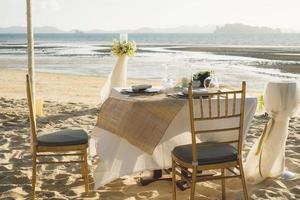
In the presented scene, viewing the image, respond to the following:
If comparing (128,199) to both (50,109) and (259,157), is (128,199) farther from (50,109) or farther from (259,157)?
(50,109)

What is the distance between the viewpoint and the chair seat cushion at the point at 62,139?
3.76 metres

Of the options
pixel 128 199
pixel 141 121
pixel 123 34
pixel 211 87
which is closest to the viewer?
pixel 141 121

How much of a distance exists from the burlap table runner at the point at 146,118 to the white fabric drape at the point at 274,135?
3.50 feet

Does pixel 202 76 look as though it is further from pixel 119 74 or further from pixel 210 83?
pixel 119 74

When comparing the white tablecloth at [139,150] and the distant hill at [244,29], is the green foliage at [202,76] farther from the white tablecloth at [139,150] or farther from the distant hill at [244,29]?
the distant hill at [244,29]

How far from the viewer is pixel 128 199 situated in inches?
152

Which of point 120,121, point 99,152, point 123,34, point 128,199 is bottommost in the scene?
point 128,199

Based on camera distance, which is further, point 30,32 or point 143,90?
point 30,32

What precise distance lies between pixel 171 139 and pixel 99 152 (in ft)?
2.16

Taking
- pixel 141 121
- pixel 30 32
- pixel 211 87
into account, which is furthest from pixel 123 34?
pixel 141 121

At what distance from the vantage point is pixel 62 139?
12.5 feet

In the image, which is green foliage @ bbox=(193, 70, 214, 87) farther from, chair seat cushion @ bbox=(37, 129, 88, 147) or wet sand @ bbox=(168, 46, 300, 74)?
wet sand @ bbox=(168, 46, 300, 74)

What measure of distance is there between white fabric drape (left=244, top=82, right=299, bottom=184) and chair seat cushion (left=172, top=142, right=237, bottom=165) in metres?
0.90

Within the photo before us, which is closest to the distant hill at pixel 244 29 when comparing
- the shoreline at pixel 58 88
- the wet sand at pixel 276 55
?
the wet sand at pixel 276 55
